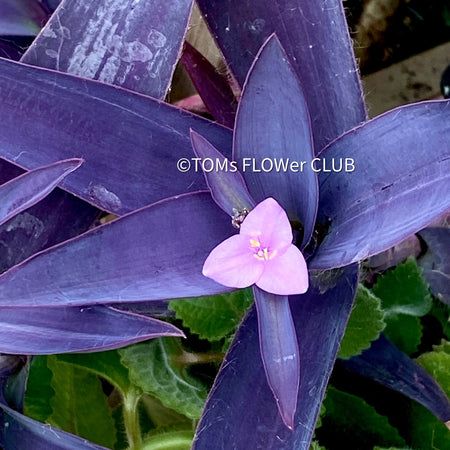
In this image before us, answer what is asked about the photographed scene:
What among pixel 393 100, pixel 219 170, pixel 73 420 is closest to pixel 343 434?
pixel 73 420

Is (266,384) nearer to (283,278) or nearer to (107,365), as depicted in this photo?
(283,278)

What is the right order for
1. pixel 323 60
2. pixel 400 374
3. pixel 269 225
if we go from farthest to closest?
pixel 400 374 → pixel 323 60 → pixel 269 225

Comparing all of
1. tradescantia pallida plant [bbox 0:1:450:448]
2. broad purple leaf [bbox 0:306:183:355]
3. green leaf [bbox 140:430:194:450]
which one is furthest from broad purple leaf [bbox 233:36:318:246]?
green leaf [bbox 140:430:194:450]

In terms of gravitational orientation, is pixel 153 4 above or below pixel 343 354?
above

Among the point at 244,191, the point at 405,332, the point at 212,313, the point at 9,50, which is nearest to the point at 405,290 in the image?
the point at 405,332

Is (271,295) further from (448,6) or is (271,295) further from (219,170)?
(448,6)

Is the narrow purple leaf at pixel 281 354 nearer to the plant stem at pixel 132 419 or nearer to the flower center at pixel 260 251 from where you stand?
the flower center at pixel 260 251
